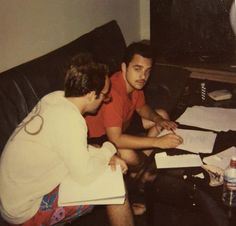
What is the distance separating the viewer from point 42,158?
1.62 metres

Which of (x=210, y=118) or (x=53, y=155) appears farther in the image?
(x=210, y=118)

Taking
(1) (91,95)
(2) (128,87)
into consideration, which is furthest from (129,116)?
(1) (91,95)

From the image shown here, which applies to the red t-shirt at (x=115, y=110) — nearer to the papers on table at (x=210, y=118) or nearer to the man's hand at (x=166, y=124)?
the man's hand at (x=166, y=124)

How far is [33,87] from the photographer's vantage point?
2.13 metres

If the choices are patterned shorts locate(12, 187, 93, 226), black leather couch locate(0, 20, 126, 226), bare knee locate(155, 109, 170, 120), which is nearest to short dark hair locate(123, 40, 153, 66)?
black leather couch locate(0, 20, 126, 226)

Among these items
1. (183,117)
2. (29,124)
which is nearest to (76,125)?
(29,124)

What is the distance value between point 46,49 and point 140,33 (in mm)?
1693

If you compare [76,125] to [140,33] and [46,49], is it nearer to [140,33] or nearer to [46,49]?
[46,49]

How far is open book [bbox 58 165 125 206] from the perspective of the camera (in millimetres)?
1654

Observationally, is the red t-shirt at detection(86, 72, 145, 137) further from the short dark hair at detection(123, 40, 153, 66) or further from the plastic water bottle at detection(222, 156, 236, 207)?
the plastic water bottle at detection(222, 156, 236, 207)

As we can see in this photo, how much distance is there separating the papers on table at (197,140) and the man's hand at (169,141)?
0.09 ft

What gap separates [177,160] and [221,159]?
22cm

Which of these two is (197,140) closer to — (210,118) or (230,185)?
(210,118)

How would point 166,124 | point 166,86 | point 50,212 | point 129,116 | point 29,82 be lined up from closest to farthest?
1. point 50,212
2. point 29,82
3. point 166,124
4. point 129,116
5. point 166,86
